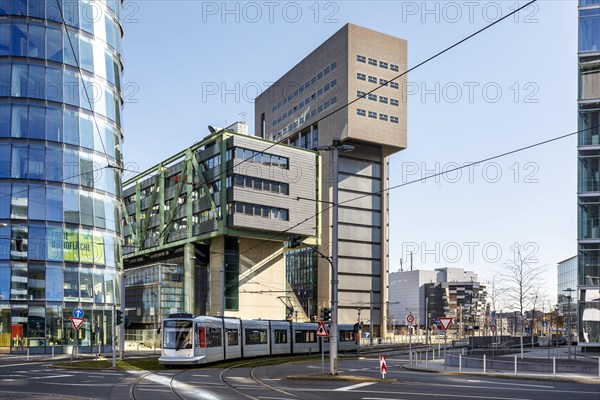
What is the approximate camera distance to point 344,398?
21.7 metres

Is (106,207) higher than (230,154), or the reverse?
(230,154)

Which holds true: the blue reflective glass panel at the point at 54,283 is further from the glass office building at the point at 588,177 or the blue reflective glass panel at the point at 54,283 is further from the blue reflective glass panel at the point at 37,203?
the glass office building at the point at 588,177

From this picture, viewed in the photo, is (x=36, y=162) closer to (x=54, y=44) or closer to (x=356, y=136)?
(x=54, y=44)

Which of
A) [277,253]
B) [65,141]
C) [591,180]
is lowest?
[277,253]

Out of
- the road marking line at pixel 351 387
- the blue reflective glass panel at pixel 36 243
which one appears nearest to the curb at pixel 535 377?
the road marking line at pixel 351 387

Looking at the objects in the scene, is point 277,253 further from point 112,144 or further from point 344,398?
point 344,398

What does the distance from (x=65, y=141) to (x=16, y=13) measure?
11550 mm

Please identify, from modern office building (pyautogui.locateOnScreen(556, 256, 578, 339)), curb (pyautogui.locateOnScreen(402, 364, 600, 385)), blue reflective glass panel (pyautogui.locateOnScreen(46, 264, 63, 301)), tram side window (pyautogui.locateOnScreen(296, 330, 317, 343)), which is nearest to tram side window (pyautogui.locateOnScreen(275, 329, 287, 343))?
tram side window (pyautogui.locateOnScreen(296, 330, 317, 343))

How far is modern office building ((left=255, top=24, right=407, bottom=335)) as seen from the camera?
362 ft

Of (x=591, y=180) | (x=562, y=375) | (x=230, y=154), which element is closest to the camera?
(x=562, y=375)

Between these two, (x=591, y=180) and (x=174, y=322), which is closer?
(x=174, y=322)

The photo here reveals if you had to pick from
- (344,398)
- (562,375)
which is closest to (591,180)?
(562,375)

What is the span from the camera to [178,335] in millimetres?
37656

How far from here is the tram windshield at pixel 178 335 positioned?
3753 centimetres
